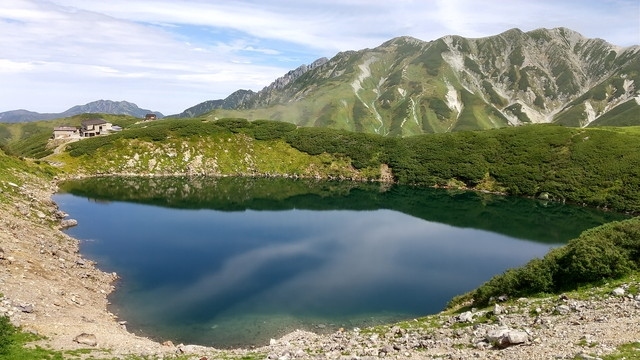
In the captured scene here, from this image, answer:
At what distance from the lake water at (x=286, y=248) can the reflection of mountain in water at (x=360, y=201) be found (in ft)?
1.38

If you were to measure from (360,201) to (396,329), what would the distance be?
7919cm

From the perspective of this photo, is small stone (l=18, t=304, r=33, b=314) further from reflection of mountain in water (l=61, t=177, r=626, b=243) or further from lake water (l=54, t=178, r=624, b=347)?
reflection of mountain in water (l=61, t=177, r=626, b=243)

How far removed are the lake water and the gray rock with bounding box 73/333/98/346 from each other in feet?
28.8

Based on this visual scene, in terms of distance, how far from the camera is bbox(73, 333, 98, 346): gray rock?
85.1 feet

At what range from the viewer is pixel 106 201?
91.4 meters

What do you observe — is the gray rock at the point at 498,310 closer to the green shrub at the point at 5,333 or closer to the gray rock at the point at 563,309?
the gray rock at the point at 563,309

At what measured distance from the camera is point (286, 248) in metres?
63.0

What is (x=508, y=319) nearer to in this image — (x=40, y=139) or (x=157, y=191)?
(x=157, y=191)

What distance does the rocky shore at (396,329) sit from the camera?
64.3 ft

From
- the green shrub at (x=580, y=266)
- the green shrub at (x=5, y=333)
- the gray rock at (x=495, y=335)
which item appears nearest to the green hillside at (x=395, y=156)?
the green shrub at (x=580, y=266)

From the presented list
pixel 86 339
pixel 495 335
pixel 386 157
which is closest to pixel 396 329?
pixel 495 335

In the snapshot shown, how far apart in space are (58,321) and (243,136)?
120 meters

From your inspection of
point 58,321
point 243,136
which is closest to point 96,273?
point 58,321

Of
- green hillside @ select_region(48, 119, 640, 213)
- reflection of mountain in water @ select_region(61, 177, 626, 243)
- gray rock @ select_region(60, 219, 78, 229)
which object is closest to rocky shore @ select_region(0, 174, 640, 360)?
gray rock @ select_region(60, 219, 78, 229)
